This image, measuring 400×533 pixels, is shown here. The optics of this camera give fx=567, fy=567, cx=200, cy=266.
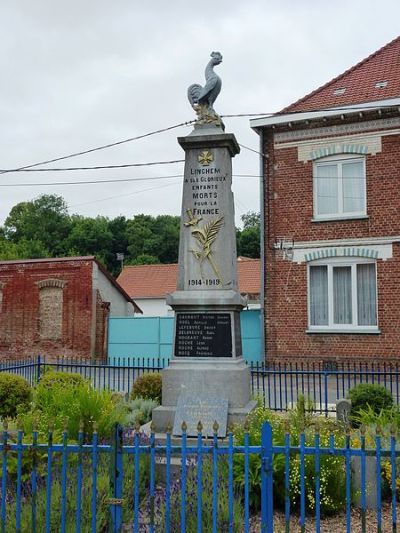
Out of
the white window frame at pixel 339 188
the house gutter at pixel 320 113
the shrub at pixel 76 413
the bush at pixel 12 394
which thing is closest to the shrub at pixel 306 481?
the shrub at pixel 76 413

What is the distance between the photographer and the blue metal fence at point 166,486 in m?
4.19

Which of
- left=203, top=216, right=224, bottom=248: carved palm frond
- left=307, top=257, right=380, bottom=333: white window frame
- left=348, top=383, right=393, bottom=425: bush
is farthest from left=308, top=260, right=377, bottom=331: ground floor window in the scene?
left=203, top=216, right=224, bottom=248: carved palm frond

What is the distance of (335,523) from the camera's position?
16.9 ft

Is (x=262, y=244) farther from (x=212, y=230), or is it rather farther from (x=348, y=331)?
(x=212, y=230)

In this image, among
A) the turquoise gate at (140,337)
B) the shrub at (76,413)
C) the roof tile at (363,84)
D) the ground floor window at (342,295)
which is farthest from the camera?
the turquoise gate at (140,337)

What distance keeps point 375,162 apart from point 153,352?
10.6m

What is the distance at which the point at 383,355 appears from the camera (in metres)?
16.4

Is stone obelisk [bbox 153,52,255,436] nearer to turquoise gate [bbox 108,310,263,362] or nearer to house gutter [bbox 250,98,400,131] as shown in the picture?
house gutter [bbox 250,98,400,131]

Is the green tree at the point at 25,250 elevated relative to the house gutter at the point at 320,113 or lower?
elevated

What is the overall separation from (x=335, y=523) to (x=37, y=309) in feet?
65.1

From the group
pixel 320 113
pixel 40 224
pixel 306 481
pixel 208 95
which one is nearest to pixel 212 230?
pixel 208 95

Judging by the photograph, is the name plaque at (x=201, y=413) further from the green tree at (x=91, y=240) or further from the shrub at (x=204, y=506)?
the green tree at (x=91, y=240)

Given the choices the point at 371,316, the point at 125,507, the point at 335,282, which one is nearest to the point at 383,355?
the point at 371,316

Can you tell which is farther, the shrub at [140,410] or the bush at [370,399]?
the bush at [370,399]
